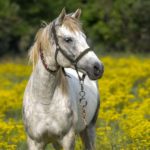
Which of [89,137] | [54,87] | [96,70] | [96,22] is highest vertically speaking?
[96,70]

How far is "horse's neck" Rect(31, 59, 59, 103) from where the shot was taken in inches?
318

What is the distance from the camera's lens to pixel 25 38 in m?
44.3

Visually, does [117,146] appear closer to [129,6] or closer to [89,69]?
[89,69]

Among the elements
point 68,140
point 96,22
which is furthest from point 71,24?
point 96,22

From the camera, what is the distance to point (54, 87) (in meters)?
8.11

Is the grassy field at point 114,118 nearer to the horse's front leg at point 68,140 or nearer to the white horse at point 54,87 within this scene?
the white horse at point 54,87

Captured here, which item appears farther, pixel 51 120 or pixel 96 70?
pixel 51 120

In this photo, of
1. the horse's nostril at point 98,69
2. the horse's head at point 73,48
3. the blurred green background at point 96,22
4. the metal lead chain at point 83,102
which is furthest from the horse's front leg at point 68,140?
the blurred green background at point 96,22

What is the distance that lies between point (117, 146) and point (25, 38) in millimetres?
34943

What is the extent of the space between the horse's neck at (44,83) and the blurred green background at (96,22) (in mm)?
24700

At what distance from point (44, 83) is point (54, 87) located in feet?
0.38

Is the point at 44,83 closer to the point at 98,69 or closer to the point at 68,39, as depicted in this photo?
the point at 68,39

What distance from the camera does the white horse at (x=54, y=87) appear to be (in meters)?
7.76

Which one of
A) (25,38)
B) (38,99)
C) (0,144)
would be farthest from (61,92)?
(25,38)
